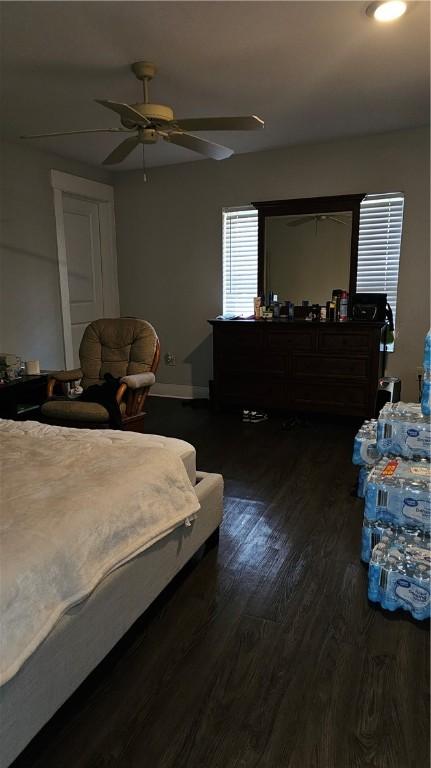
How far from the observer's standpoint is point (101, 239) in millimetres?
5332

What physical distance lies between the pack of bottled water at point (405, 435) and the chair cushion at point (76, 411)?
6.10ft

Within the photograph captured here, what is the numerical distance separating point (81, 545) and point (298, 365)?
3.26 m

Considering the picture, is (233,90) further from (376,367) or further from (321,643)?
(321,643)

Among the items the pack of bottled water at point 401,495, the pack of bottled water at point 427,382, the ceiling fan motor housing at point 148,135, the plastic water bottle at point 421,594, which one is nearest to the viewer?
the plastic water bottle at point 421,594

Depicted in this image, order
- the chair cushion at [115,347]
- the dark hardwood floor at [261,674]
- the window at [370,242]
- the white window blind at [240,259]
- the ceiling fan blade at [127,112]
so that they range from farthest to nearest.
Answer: the white window blind at [240,259] → the window at [370,242] → the chair cushion at [115,347] → the ceiling fan blade at [127,112] → the dark hardwood floor at [261,674]

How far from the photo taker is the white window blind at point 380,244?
4.18 meters

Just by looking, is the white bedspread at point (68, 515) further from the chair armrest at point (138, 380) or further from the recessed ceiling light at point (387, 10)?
the recessed ceiling light at point (387, 10)

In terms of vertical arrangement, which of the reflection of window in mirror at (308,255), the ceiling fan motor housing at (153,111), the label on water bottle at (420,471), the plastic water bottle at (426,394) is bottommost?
the label on water bottle at (420,471)

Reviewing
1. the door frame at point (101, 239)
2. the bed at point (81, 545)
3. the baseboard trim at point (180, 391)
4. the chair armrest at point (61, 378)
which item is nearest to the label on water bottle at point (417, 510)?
the bed at point (81, 545)

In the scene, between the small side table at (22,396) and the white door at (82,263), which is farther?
the white door at (82,263)

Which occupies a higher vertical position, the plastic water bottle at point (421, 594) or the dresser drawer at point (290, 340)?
the dresser drawer at point (290, 340)

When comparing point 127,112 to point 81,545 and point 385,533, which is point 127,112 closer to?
point 81,545

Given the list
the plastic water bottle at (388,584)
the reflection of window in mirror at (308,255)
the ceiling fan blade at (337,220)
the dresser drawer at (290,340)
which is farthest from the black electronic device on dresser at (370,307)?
the plastic water bottle at (388,584)

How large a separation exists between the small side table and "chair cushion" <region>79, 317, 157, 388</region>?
0.38m
